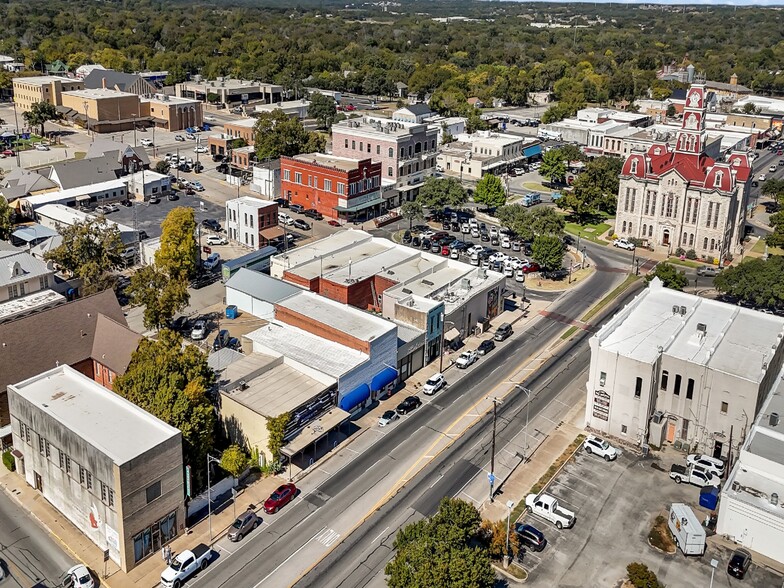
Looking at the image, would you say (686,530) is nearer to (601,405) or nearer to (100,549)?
(601,405)

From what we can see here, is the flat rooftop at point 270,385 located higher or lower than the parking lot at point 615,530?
higher

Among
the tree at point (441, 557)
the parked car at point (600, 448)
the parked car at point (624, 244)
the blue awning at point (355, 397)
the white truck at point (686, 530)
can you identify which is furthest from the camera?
the parked car at point (624, 244)

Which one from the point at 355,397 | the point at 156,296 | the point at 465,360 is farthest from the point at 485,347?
the point at 156,296

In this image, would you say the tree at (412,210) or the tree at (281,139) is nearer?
the tree at (412,210)

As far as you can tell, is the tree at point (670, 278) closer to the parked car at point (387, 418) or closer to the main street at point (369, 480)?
the main street at point (369, 480)

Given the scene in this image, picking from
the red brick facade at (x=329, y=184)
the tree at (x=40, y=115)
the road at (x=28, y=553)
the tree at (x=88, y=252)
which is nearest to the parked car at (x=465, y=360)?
the tree at (x=88, y=252)

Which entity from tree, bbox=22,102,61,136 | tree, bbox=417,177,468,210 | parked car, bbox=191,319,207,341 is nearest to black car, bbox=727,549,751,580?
parked car, bbox=191,319,207,341
